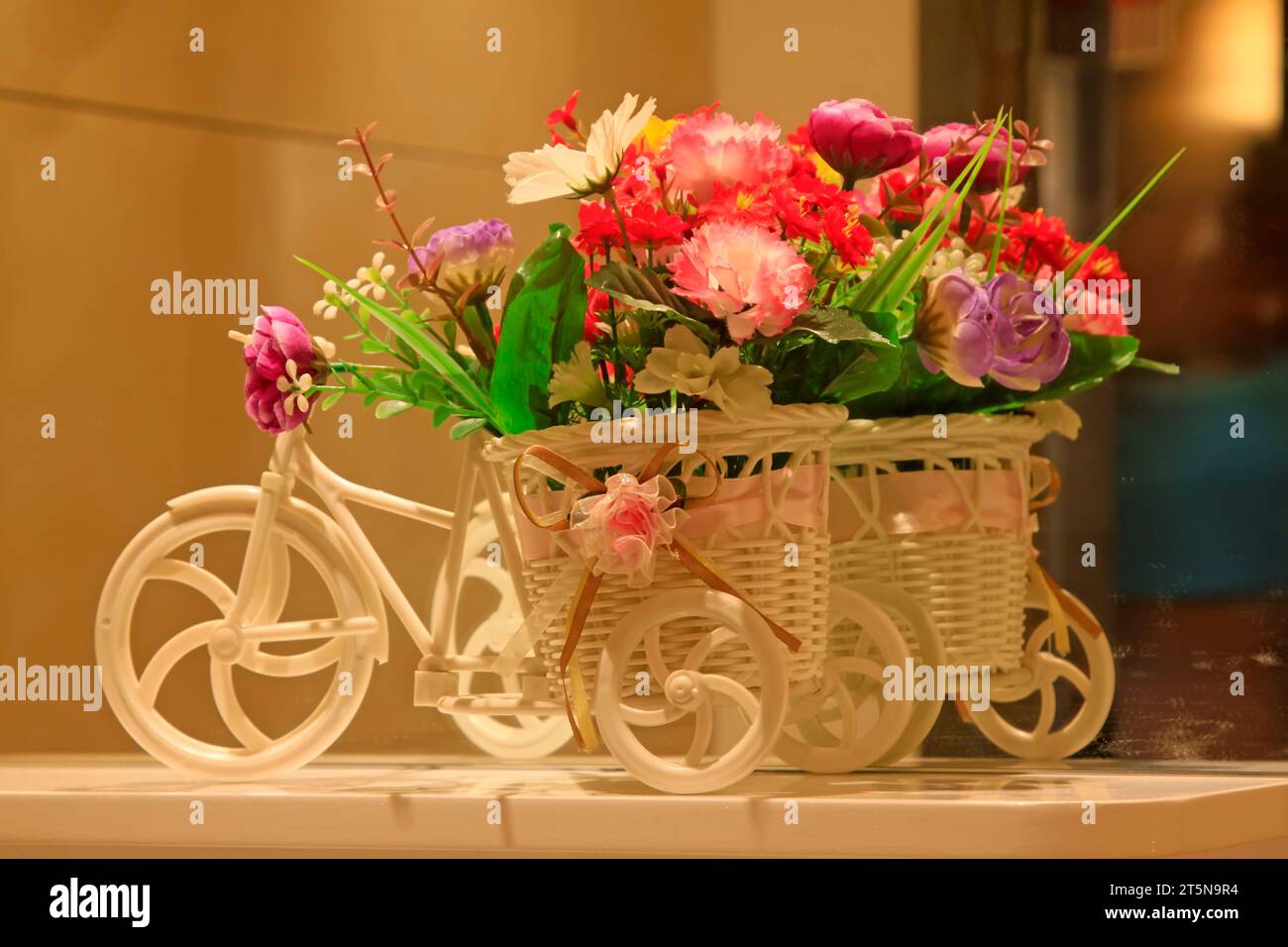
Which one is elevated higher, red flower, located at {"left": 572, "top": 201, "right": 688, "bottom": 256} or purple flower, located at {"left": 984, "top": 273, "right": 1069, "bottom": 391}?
red flower, located at {"left": 572, "top": 201, "right": 688, "bottom": 256}

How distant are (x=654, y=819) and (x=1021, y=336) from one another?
37 centimetres

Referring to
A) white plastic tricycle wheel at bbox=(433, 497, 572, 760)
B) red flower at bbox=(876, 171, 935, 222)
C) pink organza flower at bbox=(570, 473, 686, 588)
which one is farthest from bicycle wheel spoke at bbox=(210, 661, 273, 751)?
red flower at bbox=(876, 171, 935, 222)

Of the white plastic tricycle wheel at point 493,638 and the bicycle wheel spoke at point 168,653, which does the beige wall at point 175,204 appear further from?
the bicycle wheel spoke at point 168,653

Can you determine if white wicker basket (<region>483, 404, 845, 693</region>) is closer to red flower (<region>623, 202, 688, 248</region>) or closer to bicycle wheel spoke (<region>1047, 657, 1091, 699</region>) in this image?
red flower (<region>623, 202, 688, 248</region>)

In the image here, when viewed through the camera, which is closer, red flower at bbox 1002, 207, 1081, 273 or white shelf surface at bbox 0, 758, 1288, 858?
white shelf surface at bbox 0, 758, 1288, 858

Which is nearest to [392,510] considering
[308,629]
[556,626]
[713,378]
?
[308,629]

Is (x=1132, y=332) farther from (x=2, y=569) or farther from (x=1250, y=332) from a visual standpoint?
(x=2, y=569)

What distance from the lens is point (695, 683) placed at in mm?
893

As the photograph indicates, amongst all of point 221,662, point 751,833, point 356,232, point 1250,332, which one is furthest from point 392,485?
point 1250,332

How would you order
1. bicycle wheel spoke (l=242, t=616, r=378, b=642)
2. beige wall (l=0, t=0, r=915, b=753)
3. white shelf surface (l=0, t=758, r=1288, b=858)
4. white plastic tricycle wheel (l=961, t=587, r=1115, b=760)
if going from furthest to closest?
beige wall (l=0, t=0, r=915, b=753), white plastic tricycle wheel (l=961, t=587, r=1115, b=760), bicycle wheel spoke (l=242, t=616, r=378, b=642), white shelf surface (l=0, t=758, r=1288, b=858)

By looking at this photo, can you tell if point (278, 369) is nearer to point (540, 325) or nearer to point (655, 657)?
point (540, 325)

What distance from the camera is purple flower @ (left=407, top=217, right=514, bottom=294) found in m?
0.98

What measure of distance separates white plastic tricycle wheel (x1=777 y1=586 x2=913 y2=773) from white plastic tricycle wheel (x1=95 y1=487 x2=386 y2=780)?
31 cm

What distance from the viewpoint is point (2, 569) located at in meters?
1.40
